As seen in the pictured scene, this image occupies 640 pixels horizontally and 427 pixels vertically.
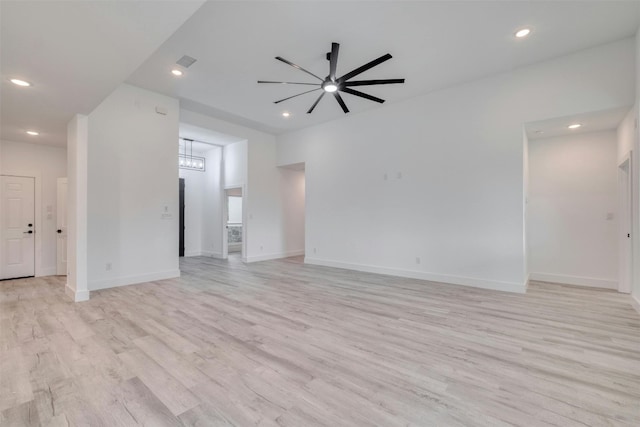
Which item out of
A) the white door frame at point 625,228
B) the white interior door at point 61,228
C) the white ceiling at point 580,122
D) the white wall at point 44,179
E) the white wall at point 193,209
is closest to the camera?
the white ceiling at point 580,122

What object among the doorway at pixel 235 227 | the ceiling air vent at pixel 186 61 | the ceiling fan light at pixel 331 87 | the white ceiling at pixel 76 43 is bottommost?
the doorway at pixel 235 227

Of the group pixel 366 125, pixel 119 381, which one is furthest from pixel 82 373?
pixel 366 125

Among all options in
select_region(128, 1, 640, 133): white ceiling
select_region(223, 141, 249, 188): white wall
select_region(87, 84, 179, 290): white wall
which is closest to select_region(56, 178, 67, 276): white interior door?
select_region(87, 84, 179, 290): white wall

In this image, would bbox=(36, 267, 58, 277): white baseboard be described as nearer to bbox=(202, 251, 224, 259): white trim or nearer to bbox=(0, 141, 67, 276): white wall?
bbox=(0, 141, 67, 276): white wall

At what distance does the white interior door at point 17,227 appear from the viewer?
212 inches

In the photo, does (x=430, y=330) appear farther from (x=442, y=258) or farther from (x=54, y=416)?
(x=54, y=416)

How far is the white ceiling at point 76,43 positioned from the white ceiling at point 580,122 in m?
5.03

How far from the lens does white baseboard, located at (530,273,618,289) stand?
466cm

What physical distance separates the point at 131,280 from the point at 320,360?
4.23 meters

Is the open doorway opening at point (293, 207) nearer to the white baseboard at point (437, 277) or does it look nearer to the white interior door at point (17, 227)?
the white baseboard at point (437, 277)

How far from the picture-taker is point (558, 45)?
3.75 meters

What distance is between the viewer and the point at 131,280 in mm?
4914

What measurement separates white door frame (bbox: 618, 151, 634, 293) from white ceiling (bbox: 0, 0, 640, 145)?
6.84ft

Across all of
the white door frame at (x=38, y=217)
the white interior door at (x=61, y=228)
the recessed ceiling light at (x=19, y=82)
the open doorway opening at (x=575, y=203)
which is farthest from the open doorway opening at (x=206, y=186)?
the open doorway opening at (x=575, y=203)
